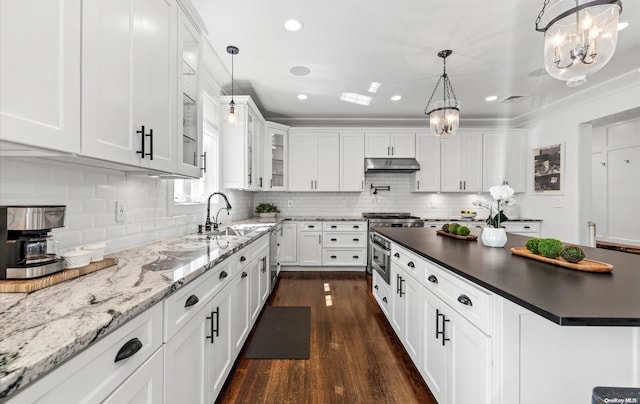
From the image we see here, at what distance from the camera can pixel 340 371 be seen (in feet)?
6.59

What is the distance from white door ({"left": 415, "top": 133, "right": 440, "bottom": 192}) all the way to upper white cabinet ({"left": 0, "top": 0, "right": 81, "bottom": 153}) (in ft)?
15.8

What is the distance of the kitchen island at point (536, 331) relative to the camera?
2.96 feet

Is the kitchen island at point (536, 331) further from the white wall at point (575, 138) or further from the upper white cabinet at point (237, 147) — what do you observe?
the white wall at point (575, 138)

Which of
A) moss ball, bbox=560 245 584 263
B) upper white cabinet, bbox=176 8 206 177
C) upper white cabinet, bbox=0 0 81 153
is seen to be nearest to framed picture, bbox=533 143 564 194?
moss ball, bbox=560 245 584 263

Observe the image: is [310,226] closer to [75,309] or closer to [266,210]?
[266,210]

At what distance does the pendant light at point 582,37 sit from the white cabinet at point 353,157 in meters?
3.39

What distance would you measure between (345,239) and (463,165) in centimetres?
256

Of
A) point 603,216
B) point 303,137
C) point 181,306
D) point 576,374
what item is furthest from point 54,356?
point 603,216

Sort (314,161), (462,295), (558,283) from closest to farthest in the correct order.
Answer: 1. (558,283)
2. (462,295)
3. (314,161)

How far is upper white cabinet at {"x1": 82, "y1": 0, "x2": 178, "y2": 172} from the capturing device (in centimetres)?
105

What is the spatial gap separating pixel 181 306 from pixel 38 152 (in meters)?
0.73

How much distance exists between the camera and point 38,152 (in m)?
0.93

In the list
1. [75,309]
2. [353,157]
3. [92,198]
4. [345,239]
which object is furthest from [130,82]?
[353,157]

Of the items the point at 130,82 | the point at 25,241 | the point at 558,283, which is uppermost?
the point at 130,82
